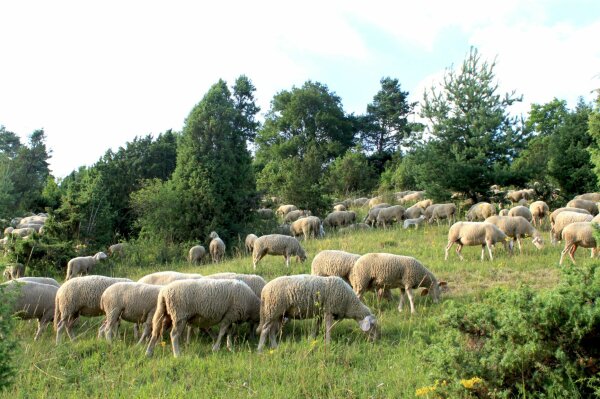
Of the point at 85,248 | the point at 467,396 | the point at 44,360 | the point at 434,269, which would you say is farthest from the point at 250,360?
the point at 85,248

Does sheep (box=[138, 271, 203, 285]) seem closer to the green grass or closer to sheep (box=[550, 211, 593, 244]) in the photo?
the green grass

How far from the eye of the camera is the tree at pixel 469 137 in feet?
78.7

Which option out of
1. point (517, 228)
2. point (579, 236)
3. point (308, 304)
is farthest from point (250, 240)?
point (308, 304)

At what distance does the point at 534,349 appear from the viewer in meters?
4.47

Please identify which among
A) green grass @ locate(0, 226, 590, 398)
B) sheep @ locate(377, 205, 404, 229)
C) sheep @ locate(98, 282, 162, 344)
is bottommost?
green grass @ locate(0, 226, 590, 398)

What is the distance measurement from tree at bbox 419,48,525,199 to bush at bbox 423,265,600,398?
1979 cm

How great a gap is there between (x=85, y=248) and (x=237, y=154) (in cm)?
836

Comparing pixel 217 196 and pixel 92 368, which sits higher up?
pixel 217 196

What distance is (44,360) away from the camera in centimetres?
753

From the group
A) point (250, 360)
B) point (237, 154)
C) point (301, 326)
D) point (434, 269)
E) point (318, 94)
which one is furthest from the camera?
point (318, 94)

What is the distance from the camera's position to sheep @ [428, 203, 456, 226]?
76.0 ft

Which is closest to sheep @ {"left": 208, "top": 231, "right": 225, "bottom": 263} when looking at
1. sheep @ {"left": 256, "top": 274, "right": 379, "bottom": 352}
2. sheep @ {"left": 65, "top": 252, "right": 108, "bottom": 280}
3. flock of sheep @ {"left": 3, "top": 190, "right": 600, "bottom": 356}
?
sheep @ {"left": 65, "top": 252, "right": 108, "bottom": 280}

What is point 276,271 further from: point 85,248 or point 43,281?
point 85,248

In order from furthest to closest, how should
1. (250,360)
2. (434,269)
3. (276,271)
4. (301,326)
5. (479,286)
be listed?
(276,271)
(434,269)
(479,286)
(301,326)
(250,360)
